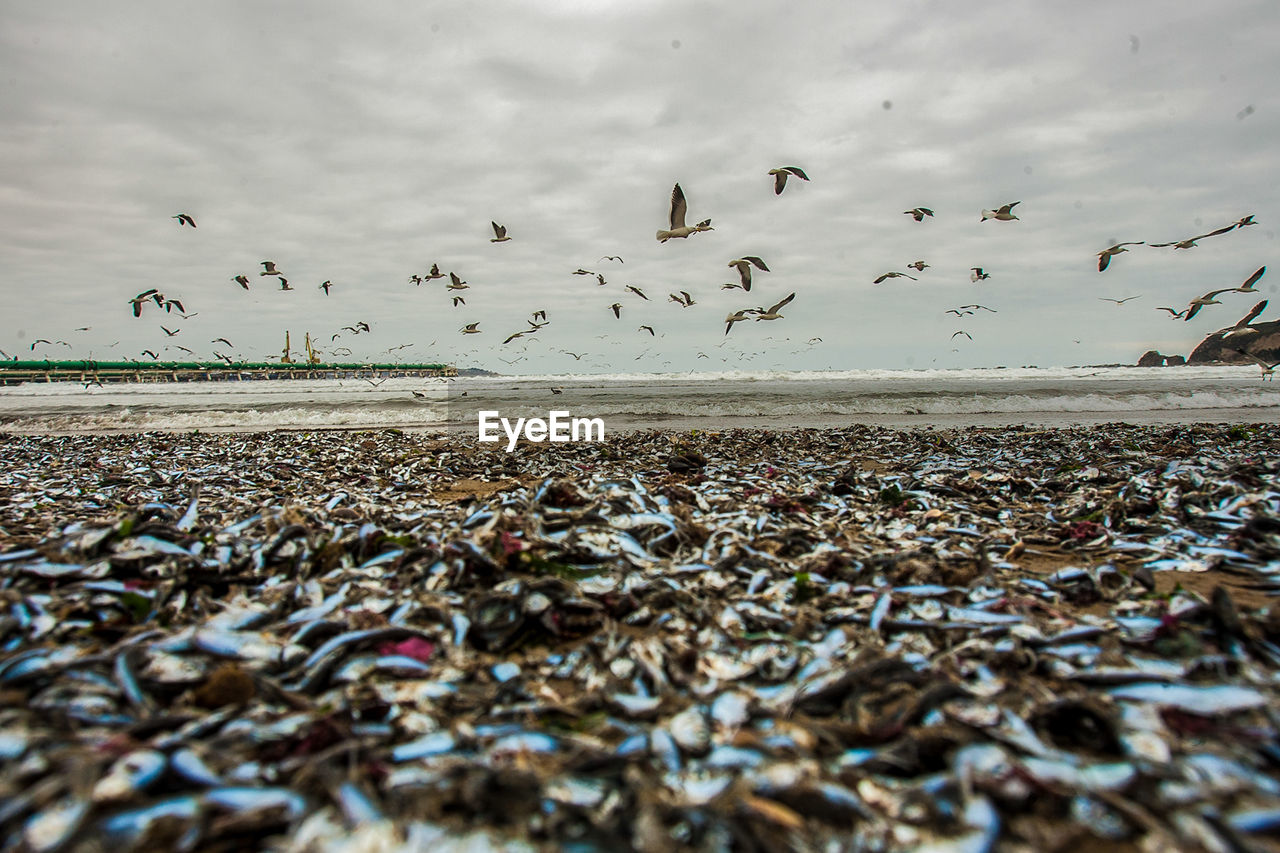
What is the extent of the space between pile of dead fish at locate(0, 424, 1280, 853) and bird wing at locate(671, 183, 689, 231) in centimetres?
611

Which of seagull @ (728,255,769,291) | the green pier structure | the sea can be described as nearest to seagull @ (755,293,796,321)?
seagull @ (728,255,769,291)

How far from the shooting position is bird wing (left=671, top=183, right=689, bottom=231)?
9.98 metres

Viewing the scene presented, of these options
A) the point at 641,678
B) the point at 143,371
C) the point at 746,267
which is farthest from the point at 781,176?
the point at 143,371

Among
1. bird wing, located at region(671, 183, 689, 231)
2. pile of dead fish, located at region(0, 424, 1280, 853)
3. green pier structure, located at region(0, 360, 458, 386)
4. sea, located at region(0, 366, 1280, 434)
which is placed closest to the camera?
pile of dead fish, located at region(0, 424, 1280, 853)

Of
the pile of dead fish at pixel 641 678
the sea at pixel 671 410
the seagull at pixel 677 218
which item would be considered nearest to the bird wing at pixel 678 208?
the seagull at pixel 677 218

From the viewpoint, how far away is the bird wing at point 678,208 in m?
9.98

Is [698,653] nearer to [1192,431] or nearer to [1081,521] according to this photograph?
[1081,521]

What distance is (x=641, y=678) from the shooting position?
2883 millimetres

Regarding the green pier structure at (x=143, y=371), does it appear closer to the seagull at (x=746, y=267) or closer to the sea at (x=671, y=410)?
the sea at (x=671, y=410)

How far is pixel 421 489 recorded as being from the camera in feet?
26.9

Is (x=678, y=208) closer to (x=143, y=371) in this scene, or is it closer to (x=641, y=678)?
(x=641, y=678)

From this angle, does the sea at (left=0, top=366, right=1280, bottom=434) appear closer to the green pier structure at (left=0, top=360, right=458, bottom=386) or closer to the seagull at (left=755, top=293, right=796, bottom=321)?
the seagull at (left=755, top=293, right=796, bottom=321)

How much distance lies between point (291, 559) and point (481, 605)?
172 cm

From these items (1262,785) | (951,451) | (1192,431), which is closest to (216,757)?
(1262,785)
